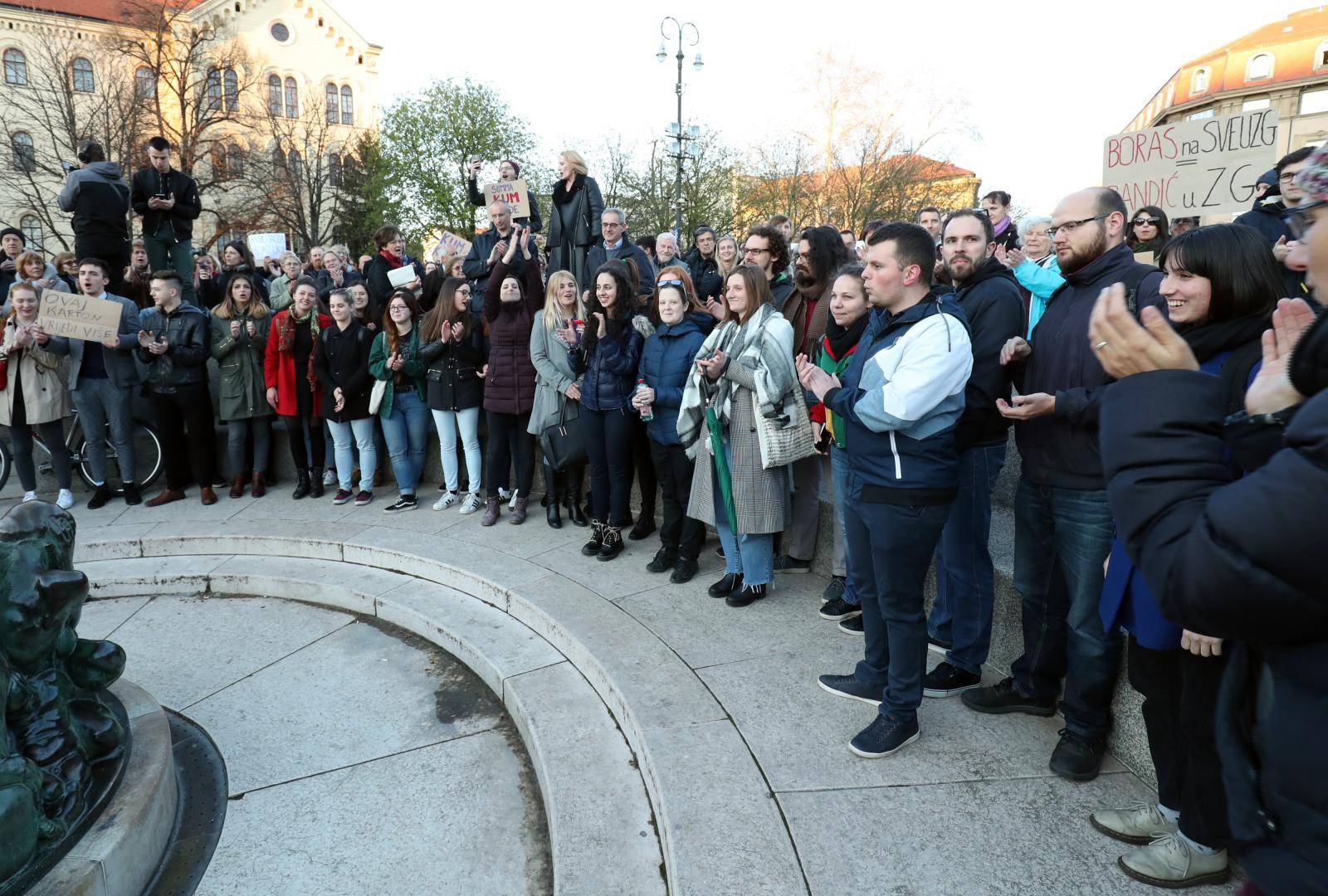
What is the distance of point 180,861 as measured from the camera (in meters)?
3.15

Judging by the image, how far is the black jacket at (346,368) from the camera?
7.04 m

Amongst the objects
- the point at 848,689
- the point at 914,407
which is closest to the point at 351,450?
the point at 848,689

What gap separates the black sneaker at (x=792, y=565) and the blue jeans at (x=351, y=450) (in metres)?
4.14

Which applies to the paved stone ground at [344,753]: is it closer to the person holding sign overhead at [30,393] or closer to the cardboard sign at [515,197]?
the person holding sign overhead at [30,393]

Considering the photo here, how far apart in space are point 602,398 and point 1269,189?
4464mm

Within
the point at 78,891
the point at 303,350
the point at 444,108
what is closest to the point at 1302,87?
the point at 444,108

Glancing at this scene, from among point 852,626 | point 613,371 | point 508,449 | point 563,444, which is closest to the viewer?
point 852,626

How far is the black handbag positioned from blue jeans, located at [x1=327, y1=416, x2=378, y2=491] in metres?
2.12

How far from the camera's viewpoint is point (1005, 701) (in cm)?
344

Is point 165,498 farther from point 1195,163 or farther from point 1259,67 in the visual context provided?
point 1259,67

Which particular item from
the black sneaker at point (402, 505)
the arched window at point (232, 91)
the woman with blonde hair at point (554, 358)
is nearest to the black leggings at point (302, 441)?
the black sneaker at point (402, 505)

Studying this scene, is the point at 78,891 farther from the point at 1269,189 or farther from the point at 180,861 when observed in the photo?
the point at 1269,189

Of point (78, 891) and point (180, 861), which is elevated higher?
point (78, 891)

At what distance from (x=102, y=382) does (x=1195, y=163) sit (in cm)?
960
